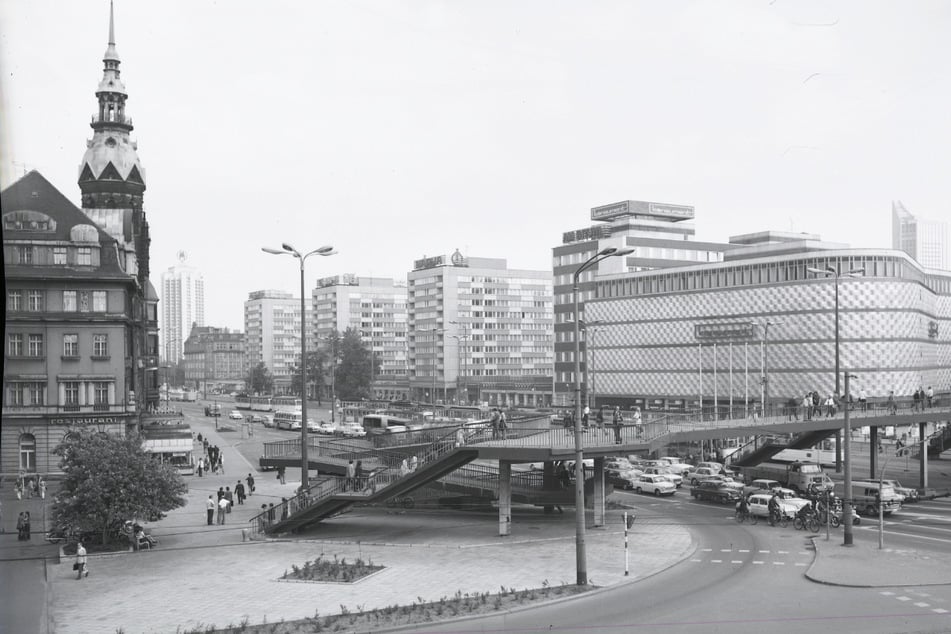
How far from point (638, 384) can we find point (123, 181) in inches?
2647

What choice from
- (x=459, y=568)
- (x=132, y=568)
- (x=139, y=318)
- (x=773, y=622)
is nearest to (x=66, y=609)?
(x=132, y=568)

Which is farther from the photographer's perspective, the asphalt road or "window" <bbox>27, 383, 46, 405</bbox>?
"window" <bbox>27, 383, 46, 405</bbox>

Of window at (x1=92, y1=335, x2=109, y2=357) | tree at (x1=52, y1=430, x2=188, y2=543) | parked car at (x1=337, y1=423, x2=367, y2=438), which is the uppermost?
window at (x1=92, y1=335, x2=109, y2=357)

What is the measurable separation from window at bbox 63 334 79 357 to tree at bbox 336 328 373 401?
8789cm

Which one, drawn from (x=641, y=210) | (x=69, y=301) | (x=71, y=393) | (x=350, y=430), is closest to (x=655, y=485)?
(x=71, y=393)

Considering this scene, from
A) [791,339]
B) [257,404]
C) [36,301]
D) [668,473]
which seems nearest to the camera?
[668,473]

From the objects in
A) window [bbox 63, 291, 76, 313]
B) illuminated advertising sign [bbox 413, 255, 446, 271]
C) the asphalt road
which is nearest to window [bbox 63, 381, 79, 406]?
window [bbox 63, 291, 76, 313]

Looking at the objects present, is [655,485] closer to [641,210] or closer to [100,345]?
[100,345]

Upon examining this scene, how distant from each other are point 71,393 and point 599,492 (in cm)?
3914

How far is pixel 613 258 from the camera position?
13075 centimetres

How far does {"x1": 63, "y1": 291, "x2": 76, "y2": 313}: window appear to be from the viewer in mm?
61000

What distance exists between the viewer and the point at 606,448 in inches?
1436

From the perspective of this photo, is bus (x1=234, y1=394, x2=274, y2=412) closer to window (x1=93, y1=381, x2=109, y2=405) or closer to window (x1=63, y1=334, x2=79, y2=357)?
window (x1=93, y1=381, x2=109, y2=405)

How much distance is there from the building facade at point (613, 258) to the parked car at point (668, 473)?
2631 inches
